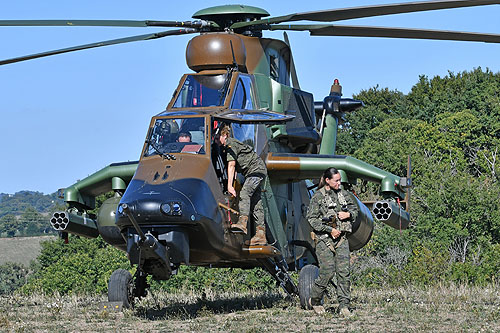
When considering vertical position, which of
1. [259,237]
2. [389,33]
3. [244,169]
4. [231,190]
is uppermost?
[389,33]

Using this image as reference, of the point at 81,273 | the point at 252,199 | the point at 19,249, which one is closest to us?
the point at 252,199

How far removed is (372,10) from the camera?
43.1 ft

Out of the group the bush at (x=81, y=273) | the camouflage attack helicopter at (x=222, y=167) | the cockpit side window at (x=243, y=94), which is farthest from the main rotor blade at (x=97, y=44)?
the bush at (x=81, y=273)

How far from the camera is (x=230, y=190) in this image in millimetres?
13516

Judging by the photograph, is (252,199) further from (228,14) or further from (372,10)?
(228,14)

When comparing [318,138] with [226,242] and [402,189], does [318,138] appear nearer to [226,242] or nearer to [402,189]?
[402,189]

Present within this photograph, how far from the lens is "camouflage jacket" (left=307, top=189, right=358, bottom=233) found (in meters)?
13.0

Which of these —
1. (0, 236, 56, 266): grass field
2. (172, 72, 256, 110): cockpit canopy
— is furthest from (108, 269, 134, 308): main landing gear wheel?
(0, 236, 56, 266): grass field

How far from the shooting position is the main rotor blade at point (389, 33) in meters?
13.1

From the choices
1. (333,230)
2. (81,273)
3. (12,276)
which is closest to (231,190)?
(333,230)

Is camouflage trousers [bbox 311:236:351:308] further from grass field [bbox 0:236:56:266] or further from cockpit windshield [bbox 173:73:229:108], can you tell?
grass field [bbox 0:236:56:266]

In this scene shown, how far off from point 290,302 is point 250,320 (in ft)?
9.09

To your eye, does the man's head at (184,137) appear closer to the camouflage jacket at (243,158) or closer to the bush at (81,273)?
the camouflage jacket at (243,158)

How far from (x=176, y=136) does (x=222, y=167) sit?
0.82 meters
